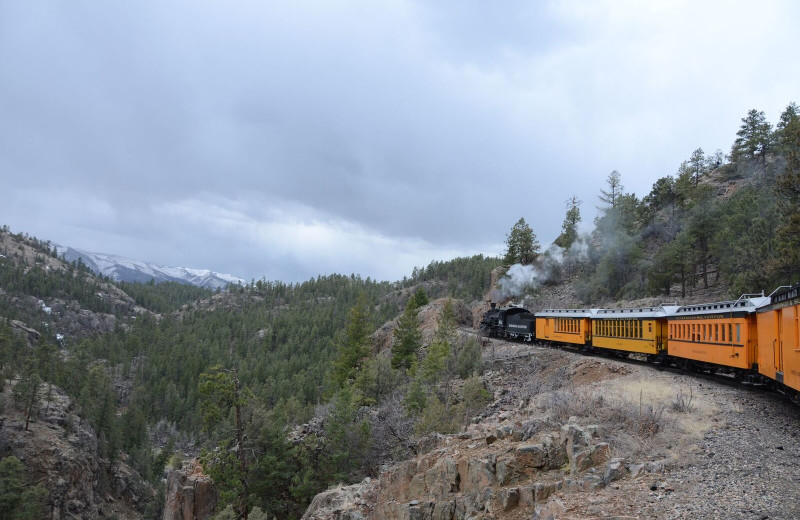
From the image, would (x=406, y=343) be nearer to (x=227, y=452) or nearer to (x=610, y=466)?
(x=227, y=452)

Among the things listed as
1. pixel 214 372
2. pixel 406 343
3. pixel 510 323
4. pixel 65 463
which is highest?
pixel 510 323

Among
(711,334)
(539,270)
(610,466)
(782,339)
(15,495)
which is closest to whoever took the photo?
(610,466)

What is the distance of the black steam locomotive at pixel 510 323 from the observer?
37.1 m

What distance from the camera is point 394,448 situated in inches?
883

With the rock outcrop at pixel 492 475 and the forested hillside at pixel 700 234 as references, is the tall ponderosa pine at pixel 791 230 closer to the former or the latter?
the forested hillside at pixel 700 234

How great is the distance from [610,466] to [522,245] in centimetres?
6411

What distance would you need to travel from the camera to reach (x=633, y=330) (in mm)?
24188

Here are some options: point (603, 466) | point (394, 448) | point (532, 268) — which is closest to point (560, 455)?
point (603, 466)

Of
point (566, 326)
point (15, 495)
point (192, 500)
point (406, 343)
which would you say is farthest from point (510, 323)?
point (15, 495)

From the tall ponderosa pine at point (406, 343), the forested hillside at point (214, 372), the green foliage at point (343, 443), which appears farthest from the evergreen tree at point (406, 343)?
the green foliage at point (343, 443)

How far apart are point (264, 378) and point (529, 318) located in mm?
81397

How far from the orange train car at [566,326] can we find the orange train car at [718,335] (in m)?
7.24

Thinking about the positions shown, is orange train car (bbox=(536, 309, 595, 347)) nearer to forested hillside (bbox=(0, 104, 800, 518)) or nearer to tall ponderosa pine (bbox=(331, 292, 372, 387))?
forested hillside (bbox=(0, 104, 800, 518))

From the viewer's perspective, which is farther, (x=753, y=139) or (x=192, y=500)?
(x=753, y=139)
